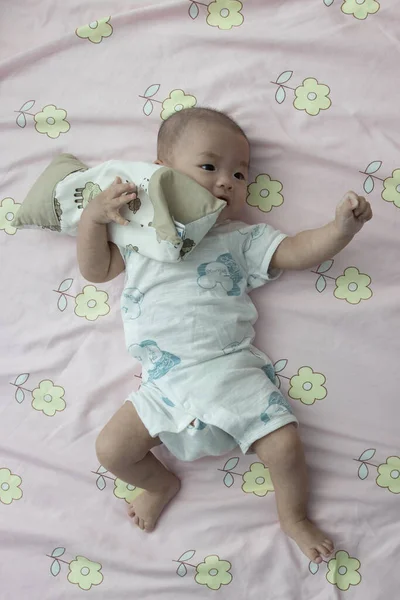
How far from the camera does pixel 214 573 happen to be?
4.34 ft

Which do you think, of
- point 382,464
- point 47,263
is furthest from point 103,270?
point 382,464

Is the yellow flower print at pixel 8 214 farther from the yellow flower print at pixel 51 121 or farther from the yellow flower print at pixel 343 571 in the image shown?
the yellow flower print at pixel 343 571

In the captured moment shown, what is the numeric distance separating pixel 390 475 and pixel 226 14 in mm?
1102

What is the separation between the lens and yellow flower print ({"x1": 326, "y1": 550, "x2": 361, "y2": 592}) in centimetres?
129

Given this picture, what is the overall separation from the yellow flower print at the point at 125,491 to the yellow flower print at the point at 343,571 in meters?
0.43

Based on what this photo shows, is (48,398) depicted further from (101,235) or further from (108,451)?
(101,235)

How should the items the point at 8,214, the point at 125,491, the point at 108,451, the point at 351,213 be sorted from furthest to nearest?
1. the point at 8,214
2. the point at 125,491
3. the point at 108,451
4. the point at 351,213

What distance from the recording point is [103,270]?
4.53ft

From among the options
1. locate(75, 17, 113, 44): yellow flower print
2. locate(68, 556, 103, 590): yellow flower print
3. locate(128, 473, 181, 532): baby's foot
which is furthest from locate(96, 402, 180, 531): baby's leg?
locate(75, 17, 113, 44): yellow flower print

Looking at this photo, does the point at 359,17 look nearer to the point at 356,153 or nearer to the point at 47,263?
the point at 356,153

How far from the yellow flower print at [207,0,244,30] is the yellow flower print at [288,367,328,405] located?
82 cm

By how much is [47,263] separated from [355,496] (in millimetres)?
864

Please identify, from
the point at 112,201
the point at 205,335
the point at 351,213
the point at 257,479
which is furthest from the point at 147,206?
the point at 257,479

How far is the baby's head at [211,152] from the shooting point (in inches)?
52.3
